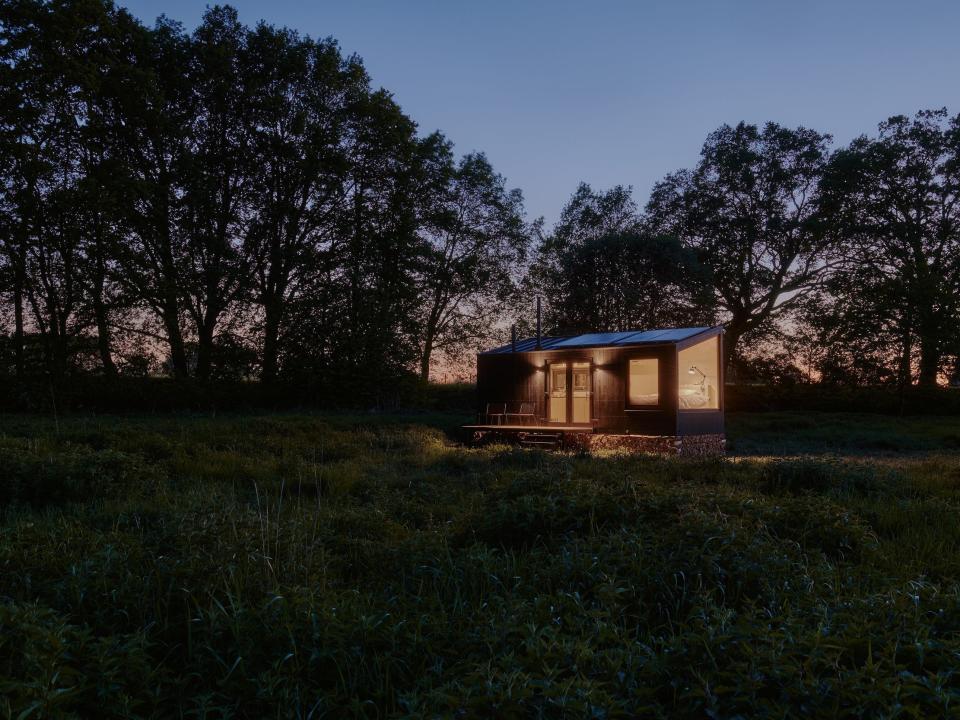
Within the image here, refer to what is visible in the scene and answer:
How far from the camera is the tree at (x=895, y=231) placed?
23938mm

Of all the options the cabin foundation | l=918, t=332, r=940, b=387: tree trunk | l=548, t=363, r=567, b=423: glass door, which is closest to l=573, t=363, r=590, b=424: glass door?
l=548, t=363, r=567, b=423: glass door

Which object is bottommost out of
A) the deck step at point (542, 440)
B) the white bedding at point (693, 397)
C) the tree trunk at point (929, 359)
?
the deck step at point (542, 440)

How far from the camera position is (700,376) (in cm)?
A: 1605

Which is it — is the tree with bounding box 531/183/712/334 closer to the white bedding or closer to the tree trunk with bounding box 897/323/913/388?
the tree trunk with bounding box 897/323/913/388

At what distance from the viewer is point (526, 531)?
5000 mm

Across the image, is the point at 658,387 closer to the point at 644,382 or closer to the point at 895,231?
the point at 644,382

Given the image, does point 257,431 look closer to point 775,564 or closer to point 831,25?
point 775,564

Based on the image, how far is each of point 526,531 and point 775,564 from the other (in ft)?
6.06

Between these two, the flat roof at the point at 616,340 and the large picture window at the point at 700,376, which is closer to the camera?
the large picture window at the point at 700,376

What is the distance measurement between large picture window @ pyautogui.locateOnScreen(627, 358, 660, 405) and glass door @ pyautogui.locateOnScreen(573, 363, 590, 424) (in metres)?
1.18

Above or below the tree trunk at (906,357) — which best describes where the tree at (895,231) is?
above

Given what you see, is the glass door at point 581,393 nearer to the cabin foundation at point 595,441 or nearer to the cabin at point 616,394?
the cabin at point 616,394

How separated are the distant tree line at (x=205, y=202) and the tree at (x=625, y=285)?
5318 millimetres

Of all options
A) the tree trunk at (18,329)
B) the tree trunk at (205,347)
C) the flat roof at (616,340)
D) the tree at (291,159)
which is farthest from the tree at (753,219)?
the tree trunk at (18,329)
